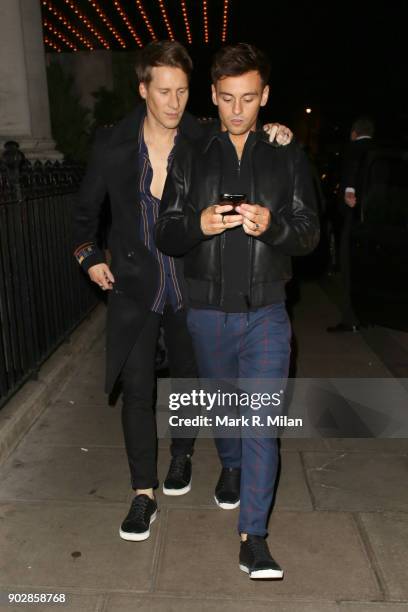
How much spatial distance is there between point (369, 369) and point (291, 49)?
35.1 m

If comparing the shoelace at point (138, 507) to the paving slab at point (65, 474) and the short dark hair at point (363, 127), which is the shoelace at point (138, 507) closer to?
the paving slab at point (65, 474)

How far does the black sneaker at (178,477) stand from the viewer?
372 centimetres

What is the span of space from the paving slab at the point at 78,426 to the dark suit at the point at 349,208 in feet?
10.3

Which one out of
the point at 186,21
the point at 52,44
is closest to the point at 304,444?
the point at 186,21

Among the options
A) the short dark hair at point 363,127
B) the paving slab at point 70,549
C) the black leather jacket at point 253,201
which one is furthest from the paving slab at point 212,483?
the short dark hair at point 363,127

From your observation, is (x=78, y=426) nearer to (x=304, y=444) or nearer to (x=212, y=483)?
(x=212, y=483)

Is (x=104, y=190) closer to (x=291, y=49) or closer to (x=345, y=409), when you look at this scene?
(x=345, y=409)

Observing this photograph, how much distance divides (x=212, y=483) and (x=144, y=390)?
894 millimetres

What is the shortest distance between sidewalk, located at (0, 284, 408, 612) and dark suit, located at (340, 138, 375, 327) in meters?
2.88

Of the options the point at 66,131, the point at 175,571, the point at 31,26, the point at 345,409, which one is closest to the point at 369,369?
the point at 345,409

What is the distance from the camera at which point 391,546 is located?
3.19 meters

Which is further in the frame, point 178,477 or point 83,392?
point 83,392

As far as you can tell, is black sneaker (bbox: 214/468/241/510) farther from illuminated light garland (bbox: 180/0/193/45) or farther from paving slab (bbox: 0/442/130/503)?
illuminated light garland (bbox: 180/0/193/45)

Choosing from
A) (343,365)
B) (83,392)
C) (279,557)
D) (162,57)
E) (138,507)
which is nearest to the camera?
(162,57)
